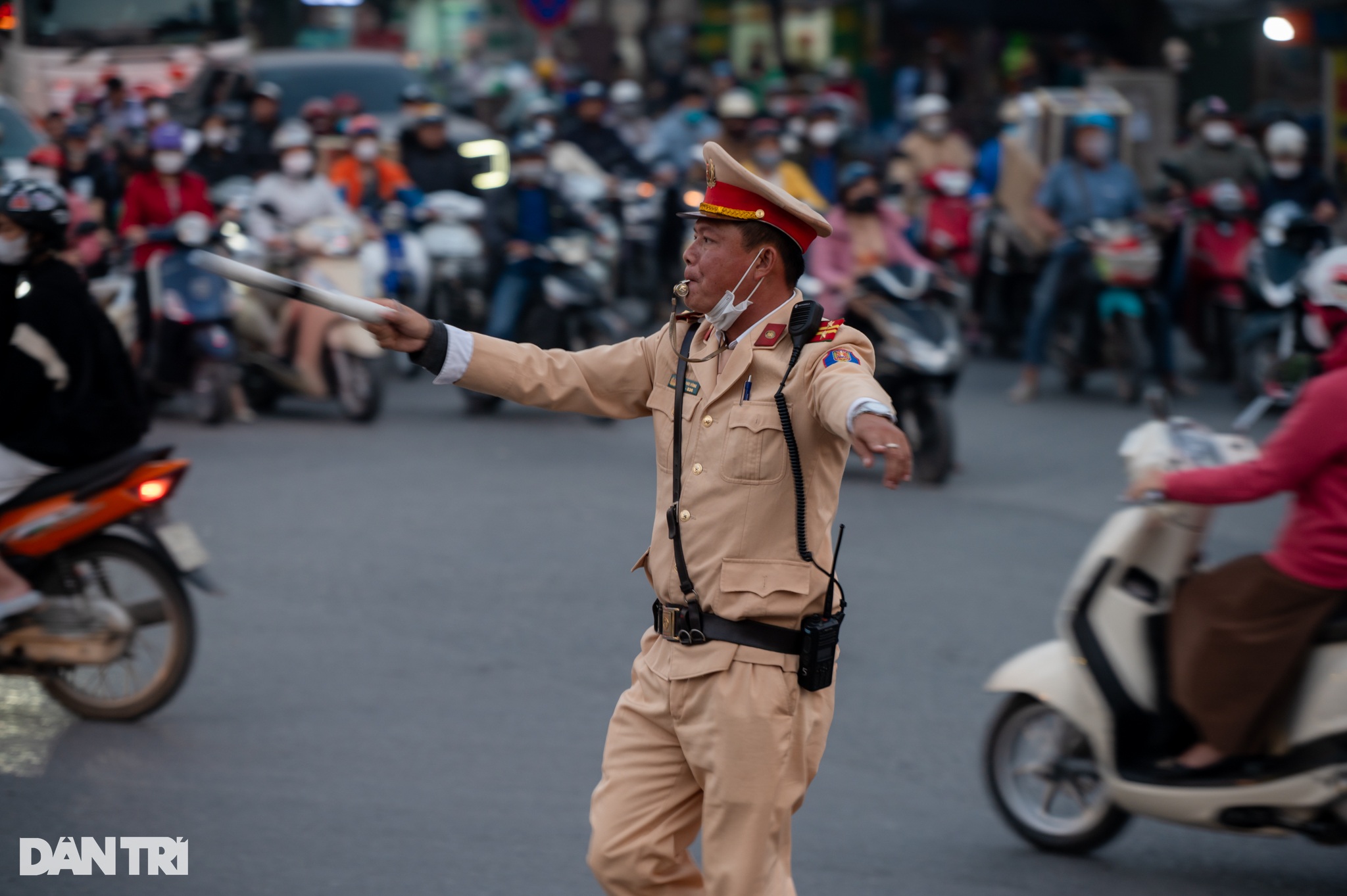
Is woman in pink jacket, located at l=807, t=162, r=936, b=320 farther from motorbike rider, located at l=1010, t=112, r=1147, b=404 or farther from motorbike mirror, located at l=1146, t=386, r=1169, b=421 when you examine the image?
motorbike mirror, located at l=1146, t=386, r=1169, b=421

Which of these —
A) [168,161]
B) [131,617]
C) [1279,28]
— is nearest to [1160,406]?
[131,617]

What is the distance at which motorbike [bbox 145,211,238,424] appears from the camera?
36.4 feet

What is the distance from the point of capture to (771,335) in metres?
3.36

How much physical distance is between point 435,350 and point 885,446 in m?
1.07

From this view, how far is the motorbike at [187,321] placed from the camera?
437 inches

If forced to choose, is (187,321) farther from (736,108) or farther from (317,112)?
(736,108)

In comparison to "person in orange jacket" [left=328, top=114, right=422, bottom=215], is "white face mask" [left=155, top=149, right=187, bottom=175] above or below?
above

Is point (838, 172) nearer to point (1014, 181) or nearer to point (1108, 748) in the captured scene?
point (1014, 181)

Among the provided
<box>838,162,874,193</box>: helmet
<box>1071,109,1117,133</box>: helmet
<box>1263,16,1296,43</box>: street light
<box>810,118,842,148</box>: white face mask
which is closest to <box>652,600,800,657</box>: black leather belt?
<box>838,162,874,193</box>: helmet

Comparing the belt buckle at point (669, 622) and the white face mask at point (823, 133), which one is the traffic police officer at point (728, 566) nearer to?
the belt buckle at point (669, 622)

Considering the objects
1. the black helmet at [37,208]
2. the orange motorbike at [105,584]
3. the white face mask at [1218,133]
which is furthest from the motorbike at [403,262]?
the orange motorbike at [105,584]

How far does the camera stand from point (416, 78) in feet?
63.5

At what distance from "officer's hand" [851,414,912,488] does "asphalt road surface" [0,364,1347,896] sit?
2079 mm

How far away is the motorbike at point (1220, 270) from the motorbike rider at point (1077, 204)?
26.6 inches
